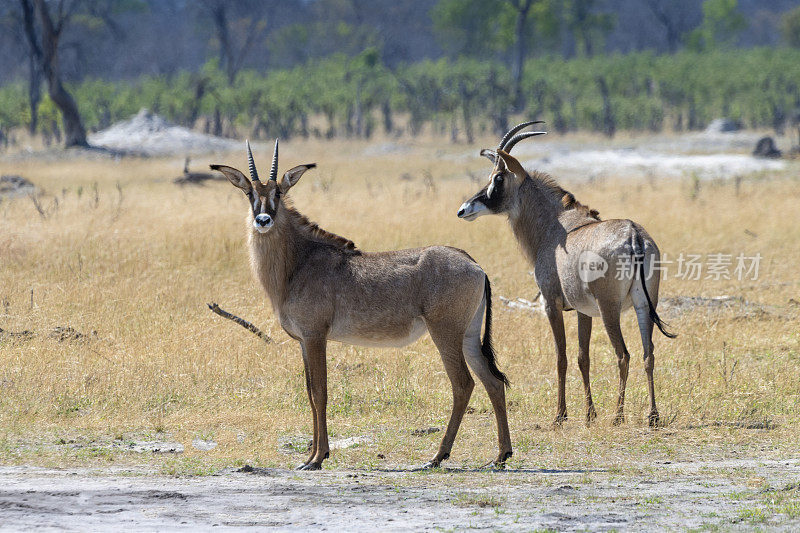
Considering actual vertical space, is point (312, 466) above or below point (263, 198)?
below

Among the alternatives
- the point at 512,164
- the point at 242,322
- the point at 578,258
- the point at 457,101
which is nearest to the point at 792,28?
the point at 457,101

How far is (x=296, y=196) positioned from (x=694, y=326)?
10198 millimetres

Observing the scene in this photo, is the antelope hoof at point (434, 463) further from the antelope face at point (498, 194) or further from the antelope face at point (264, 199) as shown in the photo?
the antelope face at point (498, 194)

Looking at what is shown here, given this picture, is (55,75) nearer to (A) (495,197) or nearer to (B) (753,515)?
(A) (495,197)

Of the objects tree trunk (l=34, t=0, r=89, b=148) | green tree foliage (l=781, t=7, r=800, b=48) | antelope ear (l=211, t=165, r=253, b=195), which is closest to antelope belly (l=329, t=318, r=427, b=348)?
antelope ear (l=211, t=165, r=253, b=195)

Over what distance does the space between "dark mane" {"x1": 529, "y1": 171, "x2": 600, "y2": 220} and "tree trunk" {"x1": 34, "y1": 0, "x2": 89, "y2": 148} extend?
2615cm

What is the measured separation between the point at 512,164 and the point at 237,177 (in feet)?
8.51

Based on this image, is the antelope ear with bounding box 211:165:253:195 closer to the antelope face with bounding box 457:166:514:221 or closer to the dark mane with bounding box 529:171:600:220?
the antelope face with bounding box 457:166:514:221

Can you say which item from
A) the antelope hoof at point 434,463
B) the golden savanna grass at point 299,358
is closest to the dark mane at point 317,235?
the golden savanna grass at point 299,358

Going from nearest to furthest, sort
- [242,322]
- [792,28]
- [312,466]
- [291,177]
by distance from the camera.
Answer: [312,466]
[291,177]
[242,322]
[792,28]

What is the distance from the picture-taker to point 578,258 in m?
7.86

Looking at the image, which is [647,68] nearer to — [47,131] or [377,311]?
[47,131]

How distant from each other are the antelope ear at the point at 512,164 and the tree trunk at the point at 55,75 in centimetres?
2614

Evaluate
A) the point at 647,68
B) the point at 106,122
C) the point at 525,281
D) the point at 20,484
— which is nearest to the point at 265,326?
the point at 525,281
